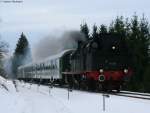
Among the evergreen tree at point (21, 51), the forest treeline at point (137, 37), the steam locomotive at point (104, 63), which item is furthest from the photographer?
the evergreen tree at point (21, 51)

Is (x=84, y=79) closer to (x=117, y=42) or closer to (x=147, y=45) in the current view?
(x=117, y=42)

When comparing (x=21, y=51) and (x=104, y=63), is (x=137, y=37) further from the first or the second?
(x=21, y=51)

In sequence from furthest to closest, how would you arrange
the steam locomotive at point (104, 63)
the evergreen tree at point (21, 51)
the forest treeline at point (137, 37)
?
1. the evergreen tree at point (21, 51)
2. the forest treeline at point (137, 37)
3. the steam locomotive at point (104, 63)

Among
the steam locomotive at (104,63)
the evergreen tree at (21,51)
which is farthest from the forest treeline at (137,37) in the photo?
the evergreen tree at (21,51)

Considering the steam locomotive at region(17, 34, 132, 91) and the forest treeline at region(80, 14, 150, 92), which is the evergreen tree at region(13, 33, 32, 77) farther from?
the steam locomotive at region(17, 34, 132, 91)

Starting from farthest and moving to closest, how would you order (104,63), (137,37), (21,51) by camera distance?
(21,51), (137,37), (104,63)

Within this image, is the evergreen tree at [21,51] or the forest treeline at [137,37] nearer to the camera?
the forest treeline at [137,37]

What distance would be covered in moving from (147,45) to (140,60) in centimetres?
543

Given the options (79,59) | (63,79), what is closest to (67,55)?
(63,79)

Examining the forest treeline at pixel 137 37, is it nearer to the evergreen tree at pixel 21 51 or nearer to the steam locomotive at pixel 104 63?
the steam locomotive at pixel 104 63

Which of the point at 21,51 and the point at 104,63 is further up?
the point at 21,51

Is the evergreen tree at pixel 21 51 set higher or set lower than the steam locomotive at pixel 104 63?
higher

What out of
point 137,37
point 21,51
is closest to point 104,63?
point 137,37

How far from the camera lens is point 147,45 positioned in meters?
70.0
